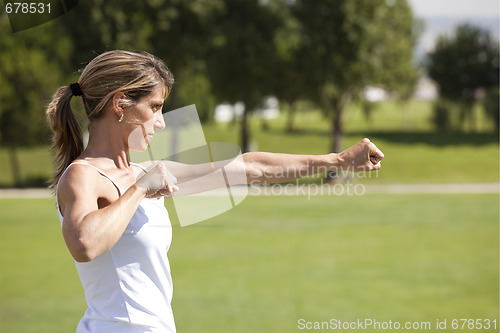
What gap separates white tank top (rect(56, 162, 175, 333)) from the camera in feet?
6.83

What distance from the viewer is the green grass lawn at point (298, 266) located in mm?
11969

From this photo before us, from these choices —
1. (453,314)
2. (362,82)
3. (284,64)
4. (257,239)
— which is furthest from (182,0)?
(453,314)

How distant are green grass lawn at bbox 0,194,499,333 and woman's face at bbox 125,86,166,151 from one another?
911 centimetres

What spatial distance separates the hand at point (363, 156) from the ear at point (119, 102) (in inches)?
30.5

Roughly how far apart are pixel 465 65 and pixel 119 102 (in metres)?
47.8

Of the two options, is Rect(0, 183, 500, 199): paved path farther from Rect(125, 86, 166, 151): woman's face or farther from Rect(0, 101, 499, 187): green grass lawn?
→ Rect(125, 86, 166, 151): woman's face

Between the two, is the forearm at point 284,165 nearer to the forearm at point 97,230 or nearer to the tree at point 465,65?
the forearm at point 97,230

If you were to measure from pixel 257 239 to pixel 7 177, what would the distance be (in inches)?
661

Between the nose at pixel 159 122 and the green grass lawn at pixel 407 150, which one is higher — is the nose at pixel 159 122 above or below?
above

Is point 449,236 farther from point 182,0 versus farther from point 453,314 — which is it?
point 182,0

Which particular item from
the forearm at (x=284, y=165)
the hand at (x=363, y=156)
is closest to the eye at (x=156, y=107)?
the forearm at (x=284, y=165)

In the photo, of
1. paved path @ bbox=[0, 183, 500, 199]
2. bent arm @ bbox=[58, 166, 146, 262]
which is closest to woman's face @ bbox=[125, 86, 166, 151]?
bent arm @ bbox=[58, 166, 146, 262]

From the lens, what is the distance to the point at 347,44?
27.5 metres

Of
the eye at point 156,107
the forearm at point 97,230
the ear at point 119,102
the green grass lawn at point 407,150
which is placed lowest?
the green grass lawn at point 407,150
